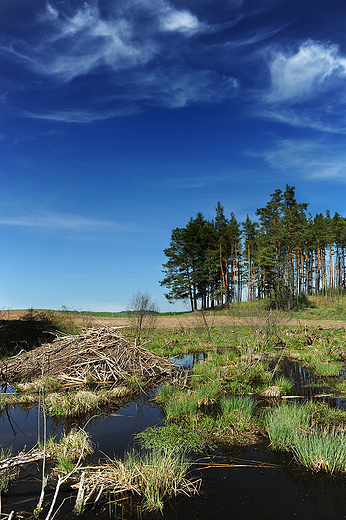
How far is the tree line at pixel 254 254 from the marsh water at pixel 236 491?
3508cm

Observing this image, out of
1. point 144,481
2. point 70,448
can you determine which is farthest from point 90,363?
point 144,481

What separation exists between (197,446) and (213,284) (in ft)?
142

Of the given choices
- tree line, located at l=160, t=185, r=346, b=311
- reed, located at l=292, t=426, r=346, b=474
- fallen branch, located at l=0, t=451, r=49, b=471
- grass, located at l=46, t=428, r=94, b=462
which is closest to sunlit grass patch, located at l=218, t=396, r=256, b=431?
reed, located at l=292, t=426, r=346, b=474

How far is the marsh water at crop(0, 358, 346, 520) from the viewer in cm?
432

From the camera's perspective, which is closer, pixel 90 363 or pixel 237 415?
pixel 237 415

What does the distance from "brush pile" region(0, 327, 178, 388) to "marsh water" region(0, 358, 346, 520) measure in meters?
4.31

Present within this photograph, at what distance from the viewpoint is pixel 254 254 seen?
50.0m

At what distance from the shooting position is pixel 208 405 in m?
8.70

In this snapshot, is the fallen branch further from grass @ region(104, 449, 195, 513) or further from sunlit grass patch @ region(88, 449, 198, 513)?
grass @ region(104, 449, 195, 513)

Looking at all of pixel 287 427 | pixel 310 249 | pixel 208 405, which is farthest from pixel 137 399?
pixel 310 249

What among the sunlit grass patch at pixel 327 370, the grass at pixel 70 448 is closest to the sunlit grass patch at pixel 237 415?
the grass at pixel 70 448

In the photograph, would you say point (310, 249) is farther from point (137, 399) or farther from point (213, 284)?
point (137, 399)

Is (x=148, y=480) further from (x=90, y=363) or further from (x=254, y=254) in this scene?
(x=254, y=254)

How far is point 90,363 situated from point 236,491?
7.86 meters
